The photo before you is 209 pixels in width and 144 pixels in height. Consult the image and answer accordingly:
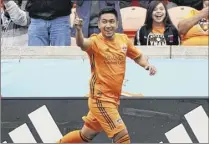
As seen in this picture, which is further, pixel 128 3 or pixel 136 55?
pixel 128 3

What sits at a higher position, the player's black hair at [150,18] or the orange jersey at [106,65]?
the player's black hair at [150,18]

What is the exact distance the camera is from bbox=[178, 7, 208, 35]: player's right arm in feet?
26.2

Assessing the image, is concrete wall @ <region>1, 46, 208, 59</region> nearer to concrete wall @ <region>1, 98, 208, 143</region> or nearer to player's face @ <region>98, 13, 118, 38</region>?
concrete wall @ <region>1, 98, 208, 143</region>

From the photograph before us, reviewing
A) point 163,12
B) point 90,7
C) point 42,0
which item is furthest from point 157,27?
point 42,0

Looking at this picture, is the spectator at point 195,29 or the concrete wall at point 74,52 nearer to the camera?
the concrete wall at point 74,52

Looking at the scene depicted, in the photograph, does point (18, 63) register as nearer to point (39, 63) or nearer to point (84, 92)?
point (39, 63)

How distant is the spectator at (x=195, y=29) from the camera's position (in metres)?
8.00

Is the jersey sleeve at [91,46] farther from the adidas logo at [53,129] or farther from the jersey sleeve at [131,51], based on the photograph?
the adidas logo at [53,129]

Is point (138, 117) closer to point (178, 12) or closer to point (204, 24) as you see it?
point (204, 24)

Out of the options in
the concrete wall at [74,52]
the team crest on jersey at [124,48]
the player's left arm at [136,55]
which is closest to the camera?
the team crest on jersey at [124,48]

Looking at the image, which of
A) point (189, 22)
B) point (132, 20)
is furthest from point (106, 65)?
point (132, 20)

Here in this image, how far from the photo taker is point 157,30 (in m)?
7.95

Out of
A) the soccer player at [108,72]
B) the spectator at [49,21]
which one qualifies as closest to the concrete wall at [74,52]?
the spectator at [49,21]

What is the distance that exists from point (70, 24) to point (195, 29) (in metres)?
1.48
